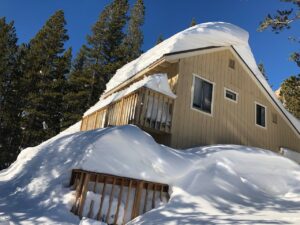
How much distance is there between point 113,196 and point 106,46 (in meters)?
24.5

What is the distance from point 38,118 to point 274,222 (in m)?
23.2

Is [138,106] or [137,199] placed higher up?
[138,106]

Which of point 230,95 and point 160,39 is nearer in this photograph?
point 230,95

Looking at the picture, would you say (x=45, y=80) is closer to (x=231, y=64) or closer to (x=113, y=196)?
(x=231, y=64)

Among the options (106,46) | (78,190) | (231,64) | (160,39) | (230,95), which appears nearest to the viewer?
(78,190)

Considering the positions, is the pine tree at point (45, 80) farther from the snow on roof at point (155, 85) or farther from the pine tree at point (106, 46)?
the snow on roof at point (155, 85)

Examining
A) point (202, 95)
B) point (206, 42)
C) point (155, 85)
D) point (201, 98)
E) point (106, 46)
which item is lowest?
point (155, 85)

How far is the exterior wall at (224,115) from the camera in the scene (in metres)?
12.9

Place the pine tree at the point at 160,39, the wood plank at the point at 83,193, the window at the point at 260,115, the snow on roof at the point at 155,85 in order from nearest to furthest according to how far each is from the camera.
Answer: the wood plank at the point at 83,193, the snow on roof at the point at 155,85, the window at the point at 260,115, the pine tree at the point at 160,39

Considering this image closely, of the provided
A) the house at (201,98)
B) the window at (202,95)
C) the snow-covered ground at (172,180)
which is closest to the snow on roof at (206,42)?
the house at (201,98)

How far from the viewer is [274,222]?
572 cm

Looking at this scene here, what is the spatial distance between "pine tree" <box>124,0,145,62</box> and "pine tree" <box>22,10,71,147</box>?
7377 mm

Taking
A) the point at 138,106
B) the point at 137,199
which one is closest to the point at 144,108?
the point at 138,106

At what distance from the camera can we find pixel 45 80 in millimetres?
27188
